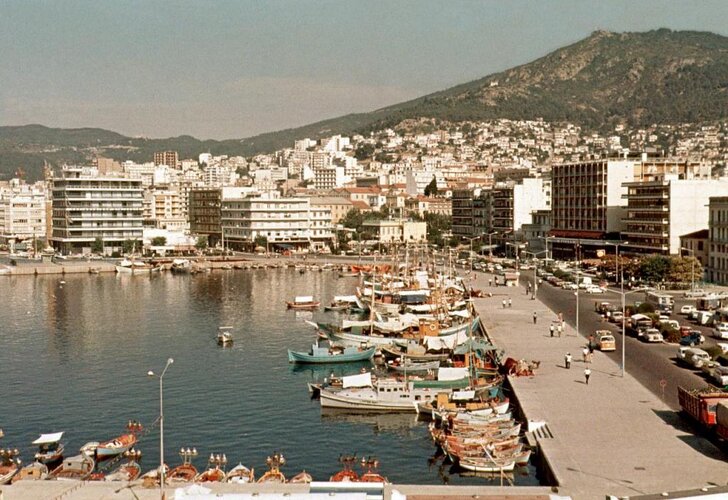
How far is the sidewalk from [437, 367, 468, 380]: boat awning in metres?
2.59

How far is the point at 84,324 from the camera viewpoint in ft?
225

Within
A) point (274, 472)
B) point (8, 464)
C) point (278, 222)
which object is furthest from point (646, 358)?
point (278, 222)

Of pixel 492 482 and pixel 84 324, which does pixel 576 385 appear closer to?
pixel 492 482

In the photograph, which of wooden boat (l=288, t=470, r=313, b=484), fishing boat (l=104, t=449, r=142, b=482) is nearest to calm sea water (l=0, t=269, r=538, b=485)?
fishing boat (l=104, t=449, r=142, b=482)

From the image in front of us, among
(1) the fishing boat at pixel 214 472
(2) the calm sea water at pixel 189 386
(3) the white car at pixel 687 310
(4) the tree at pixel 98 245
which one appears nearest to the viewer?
(1) the fishing boat at pixel 214 472

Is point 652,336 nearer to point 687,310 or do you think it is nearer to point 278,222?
point 687,310

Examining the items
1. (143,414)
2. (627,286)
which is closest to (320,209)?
(627,286)

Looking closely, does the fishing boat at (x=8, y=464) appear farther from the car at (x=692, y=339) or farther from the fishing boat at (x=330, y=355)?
the car at (x=692, y=339)

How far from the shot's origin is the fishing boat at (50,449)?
33562 mm

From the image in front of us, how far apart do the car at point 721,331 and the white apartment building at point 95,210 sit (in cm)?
9998

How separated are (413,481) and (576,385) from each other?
39.8 ft

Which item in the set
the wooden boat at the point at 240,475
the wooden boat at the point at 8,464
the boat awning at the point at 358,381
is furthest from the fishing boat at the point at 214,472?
the boat awning at the point at 358,381

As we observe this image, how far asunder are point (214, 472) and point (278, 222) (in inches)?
4422

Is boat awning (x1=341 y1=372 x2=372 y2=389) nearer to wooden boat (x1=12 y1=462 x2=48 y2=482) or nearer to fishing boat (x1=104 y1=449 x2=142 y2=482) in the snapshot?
fishing boat (x1=104 y1=449 x2=142 y2=482)
